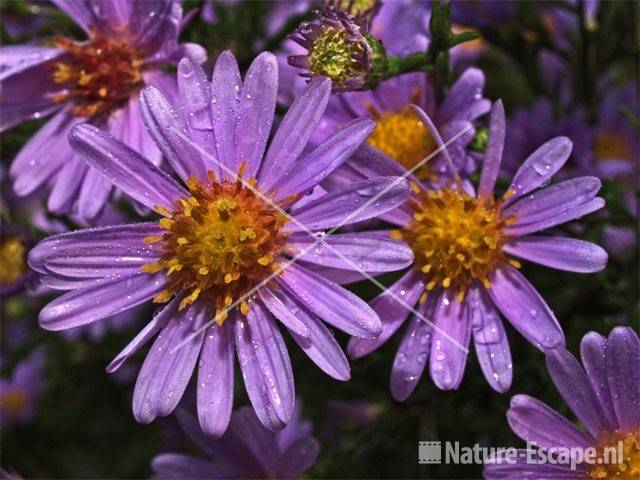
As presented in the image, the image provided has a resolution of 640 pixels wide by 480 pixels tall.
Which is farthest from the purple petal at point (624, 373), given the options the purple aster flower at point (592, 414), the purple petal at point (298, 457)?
the purple petal at point (298, 457)

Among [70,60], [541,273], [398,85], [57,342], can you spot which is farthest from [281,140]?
[57,342]

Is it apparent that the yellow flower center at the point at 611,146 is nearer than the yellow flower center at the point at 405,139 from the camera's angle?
No

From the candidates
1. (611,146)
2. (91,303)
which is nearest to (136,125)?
(91,303)

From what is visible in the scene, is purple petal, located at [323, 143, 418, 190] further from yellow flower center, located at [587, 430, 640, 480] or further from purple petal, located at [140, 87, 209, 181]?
yellow flower center, located at [587, 430, 640, 480]

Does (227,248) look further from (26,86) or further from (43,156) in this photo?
(26,86)

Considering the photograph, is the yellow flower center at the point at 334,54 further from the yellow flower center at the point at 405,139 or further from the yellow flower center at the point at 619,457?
the yellow flower center at the point at 619,457

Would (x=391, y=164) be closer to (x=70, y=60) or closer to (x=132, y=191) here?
(x=132, y=191)

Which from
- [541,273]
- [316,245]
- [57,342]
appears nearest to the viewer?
[316,245]

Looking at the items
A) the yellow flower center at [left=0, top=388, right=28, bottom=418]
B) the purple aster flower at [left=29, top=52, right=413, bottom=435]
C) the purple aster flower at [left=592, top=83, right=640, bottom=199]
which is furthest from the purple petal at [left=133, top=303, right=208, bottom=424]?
the yellow flower center at [left=0, top=388, right=28, bottom=418]
